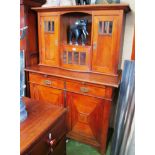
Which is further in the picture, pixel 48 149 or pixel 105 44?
pixel 105 44

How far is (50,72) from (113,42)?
0.80 metres

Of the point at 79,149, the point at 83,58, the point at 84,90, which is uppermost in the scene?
the point at 83,58

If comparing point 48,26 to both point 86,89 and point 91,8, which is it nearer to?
point 91,8

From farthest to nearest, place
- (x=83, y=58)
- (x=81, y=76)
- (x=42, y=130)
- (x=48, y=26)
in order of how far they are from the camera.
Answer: (x=48, y=26) < (x=83, y=58) < (x=81, y=76) < (x=42, y=130)

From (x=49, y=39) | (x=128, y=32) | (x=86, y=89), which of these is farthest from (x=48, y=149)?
(x=128, y=32)

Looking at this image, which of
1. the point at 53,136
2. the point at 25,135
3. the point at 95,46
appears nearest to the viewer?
the point at 25,135

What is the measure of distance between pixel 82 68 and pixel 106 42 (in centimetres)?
42

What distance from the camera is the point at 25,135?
0.92 metres

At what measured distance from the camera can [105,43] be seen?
5.64ft

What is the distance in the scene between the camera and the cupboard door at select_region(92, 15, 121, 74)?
1645mm

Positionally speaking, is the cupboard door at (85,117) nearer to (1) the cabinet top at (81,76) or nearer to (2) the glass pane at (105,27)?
(1) the cabinet top at (81,76)
